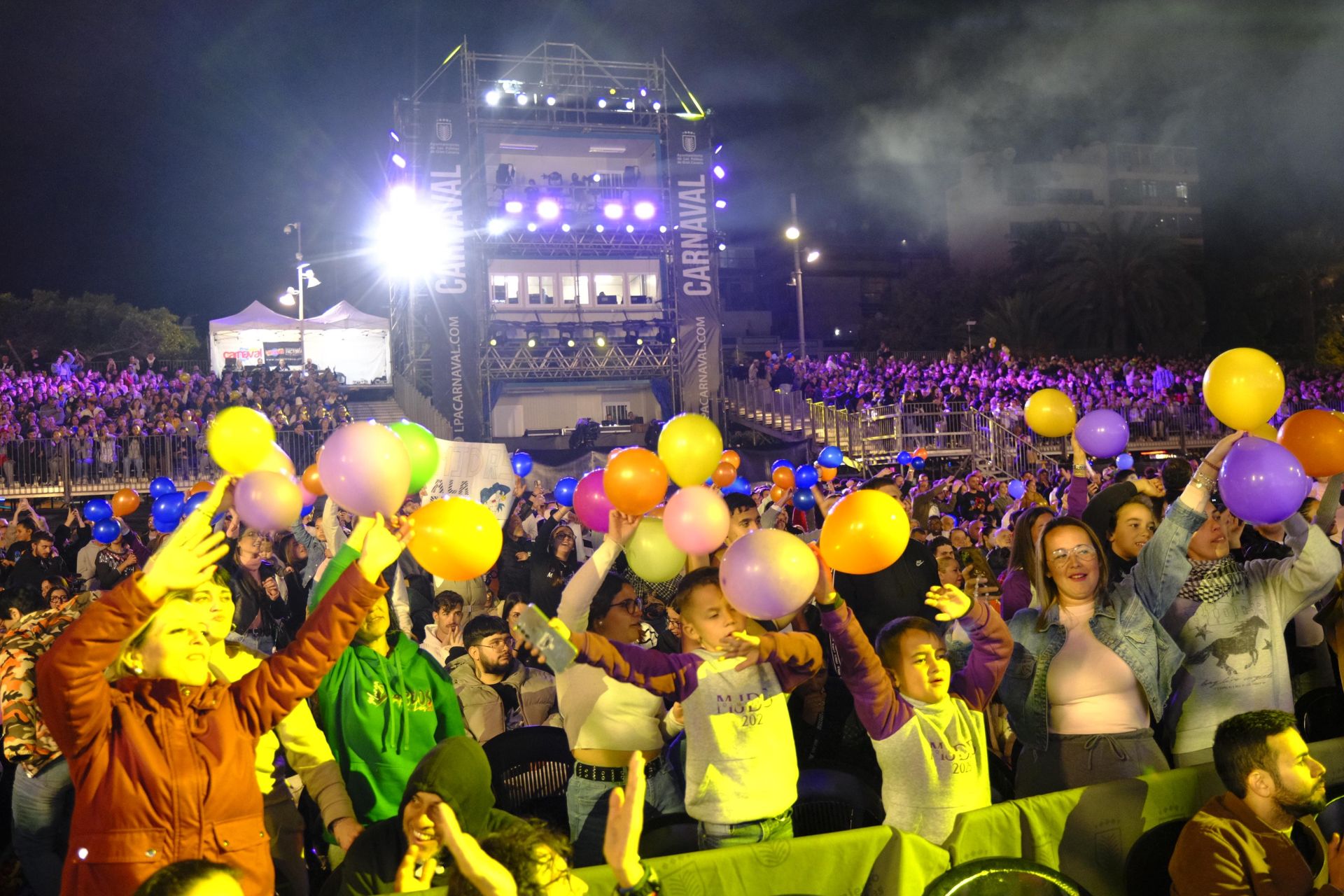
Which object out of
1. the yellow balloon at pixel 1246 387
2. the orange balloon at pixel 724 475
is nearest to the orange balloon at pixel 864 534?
the yellow balloon at pixel 1246 387

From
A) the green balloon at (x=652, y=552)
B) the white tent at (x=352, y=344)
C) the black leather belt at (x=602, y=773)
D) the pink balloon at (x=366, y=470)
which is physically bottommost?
the black leather belt at (x=602, y=773)

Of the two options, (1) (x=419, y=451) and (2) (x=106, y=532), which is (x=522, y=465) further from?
(1) (x=419, y=451)

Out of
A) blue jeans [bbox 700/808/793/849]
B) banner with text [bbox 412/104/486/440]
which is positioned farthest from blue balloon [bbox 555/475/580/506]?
banner with text [bbox 412/104/486/440]

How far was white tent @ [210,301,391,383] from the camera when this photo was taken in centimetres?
3316

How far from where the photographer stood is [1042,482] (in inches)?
558

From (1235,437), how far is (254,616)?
524cm

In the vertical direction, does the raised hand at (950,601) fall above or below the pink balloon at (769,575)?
below

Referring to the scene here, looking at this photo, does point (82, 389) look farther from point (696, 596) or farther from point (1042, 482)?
point (696, 596)

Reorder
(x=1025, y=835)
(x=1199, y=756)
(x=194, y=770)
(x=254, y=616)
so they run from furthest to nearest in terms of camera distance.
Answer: (x=254, y=616), (x=1199, y=756), (x=1025, y=835), (x=194, y=770)

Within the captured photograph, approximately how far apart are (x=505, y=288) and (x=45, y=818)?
28.2m

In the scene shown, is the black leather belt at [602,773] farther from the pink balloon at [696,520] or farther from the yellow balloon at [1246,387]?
the yellow balloon at [1246,387]

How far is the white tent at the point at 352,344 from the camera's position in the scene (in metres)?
34.2

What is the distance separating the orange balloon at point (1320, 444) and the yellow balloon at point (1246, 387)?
0.18 m

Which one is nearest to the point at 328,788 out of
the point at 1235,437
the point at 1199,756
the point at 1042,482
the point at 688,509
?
the point at 688,509
